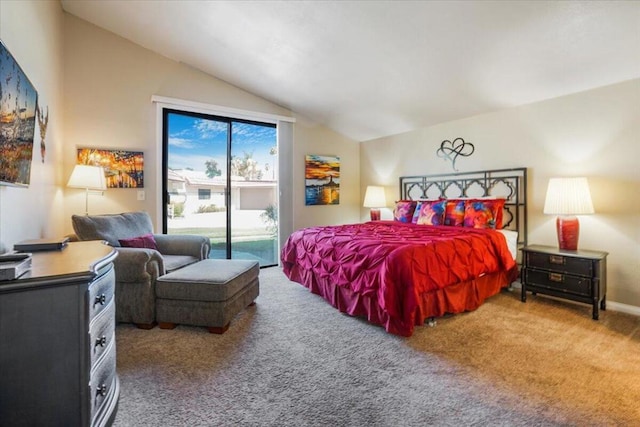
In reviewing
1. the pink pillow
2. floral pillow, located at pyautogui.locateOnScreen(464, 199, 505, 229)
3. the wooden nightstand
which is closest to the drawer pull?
the wooden nightstand

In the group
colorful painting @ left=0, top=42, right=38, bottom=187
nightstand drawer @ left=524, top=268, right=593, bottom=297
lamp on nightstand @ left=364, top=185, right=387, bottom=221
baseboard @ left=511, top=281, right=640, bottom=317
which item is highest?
colorful painting @ left=0, top=42, right=38, bottom=187

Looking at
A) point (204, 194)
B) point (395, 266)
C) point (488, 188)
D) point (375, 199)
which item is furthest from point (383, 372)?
point (204, 194)

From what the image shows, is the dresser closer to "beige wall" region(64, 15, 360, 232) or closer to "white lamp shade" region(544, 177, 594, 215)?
"beige wall" region(64, 15, 360, 232)

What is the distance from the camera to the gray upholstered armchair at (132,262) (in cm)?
236

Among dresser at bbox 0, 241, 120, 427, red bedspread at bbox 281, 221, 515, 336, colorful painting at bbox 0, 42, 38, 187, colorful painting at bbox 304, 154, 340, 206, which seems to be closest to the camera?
dresser at bbox 0, 241, 120, 427

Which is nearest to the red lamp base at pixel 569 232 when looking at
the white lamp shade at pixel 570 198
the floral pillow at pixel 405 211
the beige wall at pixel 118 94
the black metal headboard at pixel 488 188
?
the white lamp shade at pixel 570 198

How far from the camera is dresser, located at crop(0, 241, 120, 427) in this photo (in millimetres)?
992

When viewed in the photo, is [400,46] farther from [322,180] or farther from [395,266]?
[322,180]

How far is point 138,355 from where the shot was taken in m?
2.04

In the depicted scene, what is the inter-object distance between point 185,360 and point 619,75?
4.32 metres

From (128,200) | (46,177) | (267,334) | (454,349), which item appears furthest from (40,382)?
(128,200)

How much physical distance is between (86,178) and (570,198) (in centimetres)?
474

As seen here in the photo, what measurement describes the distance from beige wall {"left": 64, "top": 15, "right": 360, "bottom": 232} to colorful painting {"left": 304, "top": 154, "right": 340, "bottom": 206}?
4.92 feet

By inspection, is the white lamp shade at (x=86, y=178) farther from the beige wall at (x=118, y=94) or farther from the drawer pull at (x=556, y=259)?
the drawer pull at (x=556, y=259)
